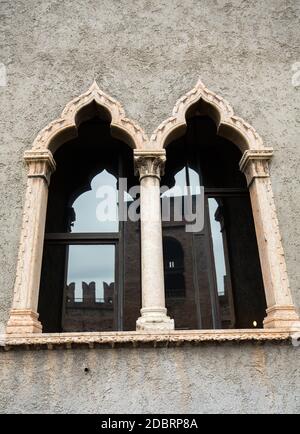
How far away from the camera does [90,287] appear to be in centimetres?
569

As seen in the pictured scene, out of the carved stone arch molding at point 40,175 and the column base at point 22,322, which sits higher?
the carved stone arch molding at point 40,175

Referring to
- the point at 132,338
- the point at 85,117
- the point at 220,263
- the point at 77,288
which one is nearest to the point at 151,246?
the point at 132,338

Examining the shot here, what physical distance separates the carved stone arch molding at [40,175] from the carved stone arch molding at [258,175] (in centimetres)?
56

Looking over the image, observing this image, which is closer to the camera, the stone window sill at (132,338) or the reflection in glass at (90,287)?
the stone window sill at (132,338)

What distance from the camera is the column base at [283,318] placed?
174 inches

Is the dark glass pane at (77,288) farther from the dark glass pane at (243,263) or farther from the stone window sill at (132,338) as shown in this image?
the dark glass pane at (243,263)

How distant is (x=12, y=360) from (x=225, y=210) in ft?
13.0

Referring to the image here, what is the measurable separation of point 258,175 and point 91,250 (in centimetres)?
259

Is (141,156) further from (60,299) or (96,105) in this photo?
(60,299)

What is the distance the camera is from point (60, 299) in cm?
598

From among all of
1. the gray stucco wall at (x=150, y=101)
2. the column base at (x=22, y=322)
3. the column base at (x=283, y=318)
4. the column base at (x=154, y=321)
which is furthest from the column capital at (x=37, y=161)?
the column base at (x=283, y=318)

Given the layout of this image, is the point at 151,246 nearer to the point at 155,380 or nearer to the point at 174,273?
the point at 155,380

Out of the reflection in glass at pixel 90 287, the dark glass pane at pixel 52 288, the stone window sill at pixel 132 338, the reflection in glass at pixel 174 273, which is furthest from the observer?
the reflection in glass at pixel 174 273

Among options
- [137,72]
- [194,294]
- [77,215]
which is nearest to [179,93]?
[137,72]
